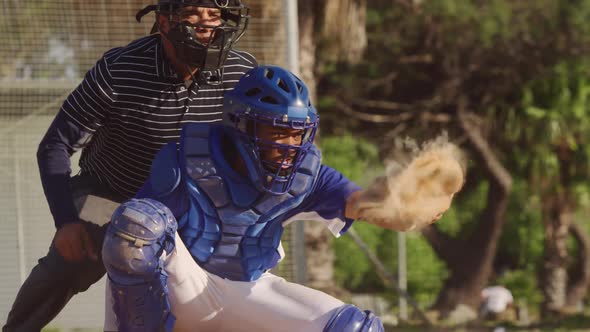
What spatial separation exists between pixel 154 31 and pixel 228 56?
1.53 ft

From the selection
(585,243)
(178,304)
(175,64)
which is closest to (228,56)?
(175,64)

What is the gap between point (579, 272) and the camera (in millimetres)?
16219

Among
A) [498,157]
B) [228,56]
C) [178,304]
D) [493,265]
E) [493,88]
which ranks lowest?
[493,265]

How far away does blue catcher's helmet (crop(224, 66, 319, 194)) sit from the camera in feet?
12.9

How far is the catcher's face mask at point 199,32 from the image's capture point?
4340 mm

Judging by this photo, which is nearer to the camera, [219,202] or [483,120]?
[219,202]

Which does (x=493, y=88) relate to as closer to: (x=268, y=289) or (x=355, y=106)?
(x=355, y=106)

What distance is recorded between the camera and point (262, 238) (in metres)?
4.15

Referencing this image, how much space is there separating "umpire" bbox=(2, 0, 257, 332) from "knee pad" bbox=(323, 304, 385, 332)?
1072 mm

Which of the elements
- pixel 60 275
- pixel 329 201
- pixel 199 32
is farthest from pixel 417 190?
pixel 60 275


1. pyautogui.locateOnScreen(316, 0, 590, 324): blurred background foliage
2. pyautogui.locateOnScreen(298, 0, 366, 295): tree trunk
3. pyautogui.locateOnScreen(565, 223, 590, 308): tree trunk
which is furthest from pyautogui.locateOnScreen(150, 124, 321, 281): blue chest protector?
pyautogui.locateOnScreen(565, 223, 590, 308): tree trunk

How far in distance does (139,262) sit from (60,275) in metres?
1.12

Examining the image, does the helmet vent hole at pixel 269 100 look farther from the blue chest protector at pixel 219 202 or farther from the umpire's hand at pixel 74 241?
the umpire's hand at pixel 74 241

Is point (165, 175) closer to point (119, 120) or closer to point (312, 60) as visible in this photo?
point (119, 120)
